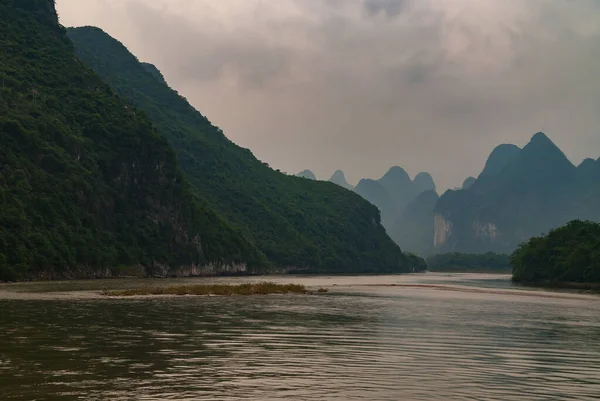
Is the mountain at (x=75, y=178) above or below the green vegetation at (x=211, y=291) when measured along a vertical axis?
above

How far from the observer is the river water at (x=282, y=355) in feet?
75.9

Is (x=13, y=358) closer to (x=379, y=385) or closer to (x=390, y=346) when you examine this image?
(x=379, y=385)

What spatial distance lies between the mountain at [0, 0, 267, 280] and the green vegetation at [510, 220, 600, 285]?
264 ft

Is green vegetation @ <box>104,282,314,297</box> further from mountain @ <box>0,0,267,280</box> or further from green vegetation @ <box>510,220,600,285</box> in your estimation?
green vegetation @ <box>510,220,600,285</box>

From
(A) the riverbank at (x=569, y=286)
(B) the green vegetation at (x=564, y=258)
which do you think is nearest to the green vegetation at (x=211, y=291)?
(A) the riverbank at (x=569, y=286)

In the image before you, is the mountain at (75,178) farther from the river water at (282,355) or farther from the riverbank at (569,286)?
the riverbank at (569,286)

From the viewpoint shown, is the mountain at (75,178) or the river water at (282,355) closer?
the river water at (282,355)

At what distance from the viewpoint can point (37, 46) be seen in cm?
18088

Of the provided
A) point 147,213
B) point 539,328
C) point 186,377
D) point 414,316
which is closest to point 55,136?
point 147,213

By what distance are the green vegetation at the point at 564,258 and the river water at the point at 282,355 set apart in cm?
8778

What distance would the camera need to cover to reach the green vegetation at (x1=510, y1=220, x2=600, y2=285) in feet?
453

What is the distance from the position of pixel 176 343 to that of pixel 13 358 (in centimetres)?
859

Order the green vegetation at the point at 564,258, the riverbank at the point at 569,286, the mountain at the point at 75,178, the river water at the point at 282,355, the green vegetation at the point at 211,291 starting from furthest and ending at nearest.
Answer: the green vegetation at the point at 564,258, the riverbank at the point at 569,286, the mountain at the point at 75,178, the green vegetation at the point at 211,291, the river water at the point at 282,355

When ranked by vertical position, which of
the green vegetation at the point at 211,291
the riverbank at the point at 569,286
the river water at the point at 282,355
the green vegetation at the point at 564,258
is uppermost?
the green vegetation at the point at 564,258
